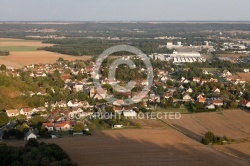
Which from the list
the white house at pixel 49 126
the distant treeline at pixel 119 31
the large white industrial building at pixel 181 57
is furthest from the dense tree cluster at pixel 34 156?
the distant treeline at pixel 119 31

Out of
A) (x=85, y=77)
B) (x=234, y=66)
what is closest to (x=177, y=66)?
(x=234, y=66)

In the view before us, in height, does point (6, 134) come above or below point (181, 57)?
below

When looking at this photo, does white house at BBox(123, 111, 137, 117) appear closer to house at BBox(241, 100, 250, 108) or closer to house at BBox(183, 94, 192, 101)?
house at BBox(183, 94, 192, 101)

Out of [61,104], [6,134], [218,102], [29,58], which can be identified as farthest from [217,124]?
[29,58]

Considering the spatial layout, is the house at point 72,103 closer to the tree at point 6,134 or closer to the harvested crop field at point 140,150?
the harvested crop field at point 140,150

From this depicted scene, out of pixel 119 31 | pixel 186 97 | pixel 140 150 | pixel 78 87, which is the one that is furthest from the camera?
pixel 119 31

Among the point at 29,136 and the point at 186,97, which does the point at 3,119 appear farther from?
the point at 186,97

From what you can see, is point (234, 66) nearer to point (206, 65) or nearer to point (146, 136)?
point (206, 65)
